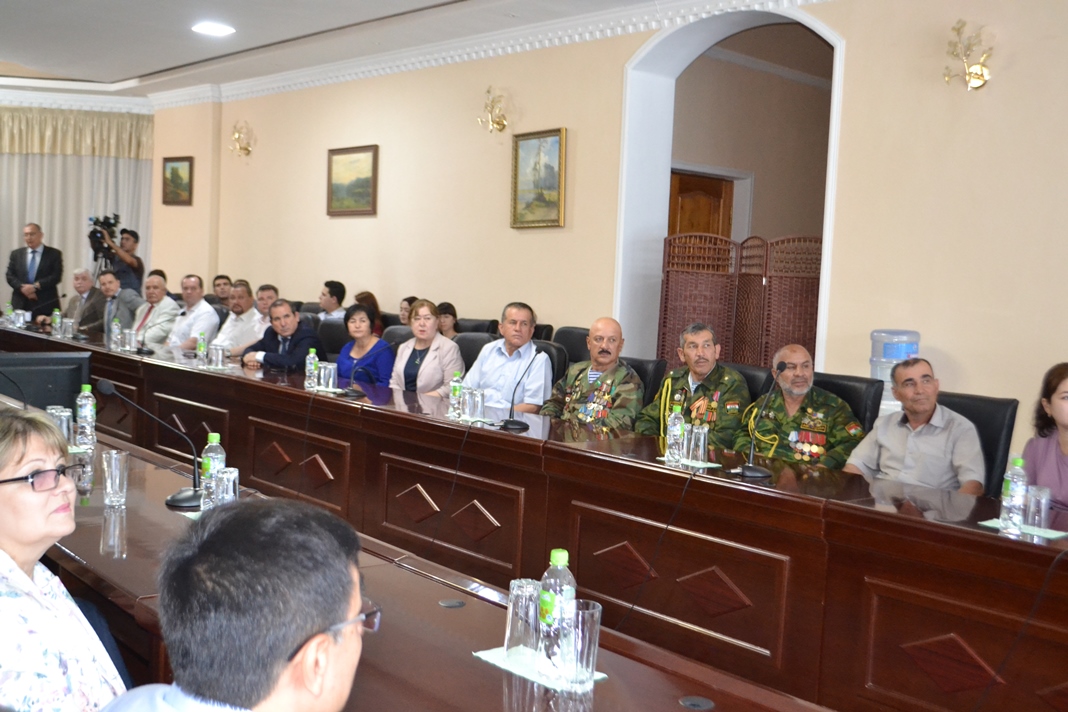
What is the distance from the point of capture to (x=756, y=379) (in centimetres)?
380

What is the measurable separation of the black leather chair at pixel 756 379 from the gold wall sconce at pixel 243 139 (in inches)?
252

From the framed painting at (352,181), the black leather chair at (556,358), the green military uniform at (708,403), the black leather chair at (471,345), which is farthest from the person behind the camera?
the framed painting at (352,181)

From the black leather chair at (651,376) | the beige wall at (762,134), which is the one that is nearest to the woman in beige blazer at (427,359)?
the black leather chair at (651,376)

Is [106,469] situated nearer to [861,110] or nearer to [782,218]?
[861,110]

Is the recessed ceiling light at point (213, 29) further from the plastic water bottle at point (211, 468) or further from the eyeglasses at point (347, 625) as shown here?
the eyeglasses at point (347, 625)

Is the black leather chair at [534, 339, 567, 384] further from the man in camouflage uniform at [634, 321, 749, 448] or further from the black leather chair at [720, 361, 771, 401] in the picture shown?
the black leather chair at [720, 361, 771, 401]

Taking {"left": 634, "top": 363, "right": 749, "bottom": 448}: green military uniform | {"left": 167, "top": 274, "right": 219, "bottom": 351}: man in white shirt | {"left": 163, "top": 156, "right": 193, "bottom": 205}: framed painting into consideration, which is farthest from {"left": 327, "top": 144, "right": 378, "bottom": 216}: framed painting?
{"left": 634, "top": 363, "right": 749, "bottom": 448}: green military uniform

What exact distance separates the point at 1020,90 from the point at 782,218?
3810 millimetres

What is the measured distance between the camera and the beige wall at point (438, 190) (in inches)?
245

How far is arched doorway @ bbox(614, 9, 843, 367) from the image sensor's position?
5879 millimetres

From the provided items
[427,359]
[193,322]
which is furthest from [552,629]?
[193,322]

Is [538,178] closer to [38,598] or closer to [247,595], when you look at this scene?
[38,598]

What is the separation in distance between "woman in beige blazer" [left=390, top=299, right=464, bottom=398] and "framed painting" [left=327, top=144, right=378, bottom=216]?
299 cm

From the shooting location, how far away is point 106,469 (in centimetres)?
251
